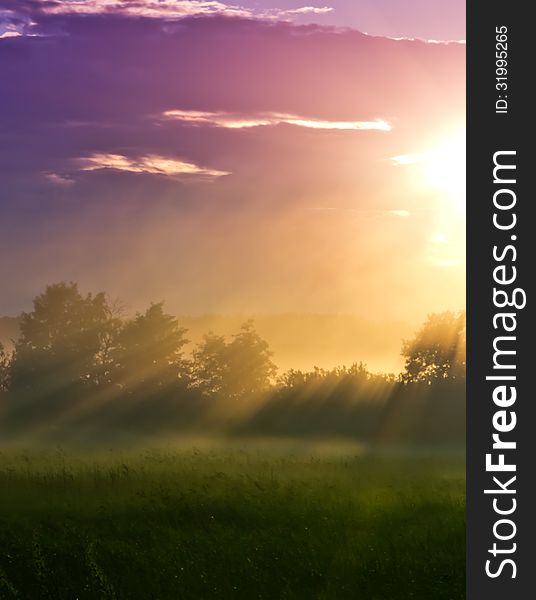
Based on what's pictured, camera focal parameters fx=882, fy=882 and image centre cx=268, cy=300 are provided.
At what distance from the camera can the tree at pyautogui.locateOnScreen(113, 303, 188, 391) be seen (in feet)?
222

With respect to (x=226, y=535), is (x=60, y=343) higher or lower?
higher

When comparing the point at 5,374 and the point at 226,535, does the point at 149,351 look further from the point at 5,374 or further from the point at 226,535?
the point at 226,535

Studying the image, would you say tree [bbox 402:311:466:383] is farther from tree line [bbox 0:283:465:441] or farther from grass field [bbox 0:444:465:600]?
grass field [bbox 0:444:465:600]

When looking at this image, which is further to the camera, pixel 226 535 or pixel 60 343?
pixel 60 343

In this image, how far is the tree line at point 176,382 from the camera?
205ft

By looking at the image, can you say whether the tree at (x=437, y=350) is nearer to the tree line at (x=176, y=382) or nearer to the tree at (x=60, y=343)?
the tree line at (x=176, y=382)

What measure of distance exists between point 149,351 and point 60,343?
7018 millimetres

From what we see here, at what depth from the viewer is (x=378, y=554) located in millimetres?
17266

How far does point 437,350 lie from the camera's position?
71125 millimetres

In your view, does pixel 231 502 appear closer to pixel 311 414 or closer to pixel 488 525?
pixel 488 525

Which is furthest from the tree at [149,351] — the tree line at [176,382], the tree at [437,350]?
the tree at [437,350]

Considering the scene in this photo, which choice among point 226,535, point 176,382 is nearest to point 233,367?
point 176,382

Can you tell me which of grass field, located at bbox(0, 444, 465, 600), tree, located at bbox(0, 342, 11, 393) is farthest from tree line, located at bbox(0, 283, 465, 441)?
grass field, located at bbox(0, 444, 465, 600)

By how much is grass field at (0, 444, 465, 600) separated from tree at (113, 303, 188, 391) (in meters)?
40.3
